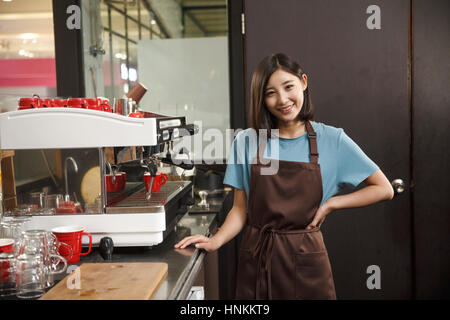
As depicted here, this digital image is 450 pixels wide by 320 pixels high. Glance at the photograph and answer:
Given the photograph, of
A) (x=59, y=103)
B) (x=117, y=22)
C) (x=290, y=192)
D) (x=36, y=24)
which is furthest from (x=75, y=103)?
(x=36, y=24)

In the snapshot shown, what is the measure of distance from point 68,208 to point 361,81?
1.66 metres

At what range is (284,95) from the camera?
163 cm

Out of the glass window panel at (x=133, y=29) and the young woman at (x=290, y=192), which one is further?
the glass window panel at (x=133, y=29)

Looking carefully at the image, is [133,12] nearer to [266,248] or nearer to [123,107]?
[123,107]

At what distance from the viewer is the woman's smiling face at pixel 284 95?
5.36 feet

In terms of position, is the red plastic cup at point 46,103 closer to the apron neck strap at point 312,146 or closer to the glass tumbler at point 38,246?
the glass tumbler at point 38,246

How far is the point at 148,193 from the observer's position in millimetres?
1760

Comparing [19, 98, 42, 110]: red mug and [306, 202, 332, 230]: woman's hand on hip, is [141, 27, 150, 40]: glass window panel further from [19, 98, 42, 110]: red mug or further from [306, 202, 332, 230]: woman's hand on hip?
[306, 202, 332, 230]: woman's hand on hip

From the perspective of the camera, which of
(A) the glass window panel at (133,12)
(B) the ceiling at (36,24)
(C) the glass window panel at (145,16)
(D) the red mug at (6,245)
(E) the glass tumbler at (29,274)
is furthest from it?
(B) the ceiling at (36,24)

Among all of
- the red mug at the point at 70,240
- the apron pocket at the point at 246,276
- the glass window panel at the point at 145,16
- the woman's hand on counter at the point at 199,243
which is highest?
the glass window panel at the point at 145,16

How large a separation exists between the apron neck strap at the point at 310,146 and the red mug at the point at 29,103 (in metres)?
0.79

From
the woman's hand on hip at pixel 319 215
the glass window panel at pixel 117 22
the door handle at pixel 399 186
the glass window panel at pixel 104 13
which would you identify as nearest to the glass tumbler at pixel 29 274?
the woman's hand on hip at pixel 319 215

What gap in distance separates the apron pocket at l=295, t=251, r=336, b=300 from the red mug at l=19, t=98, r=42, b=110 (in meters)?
1.03
